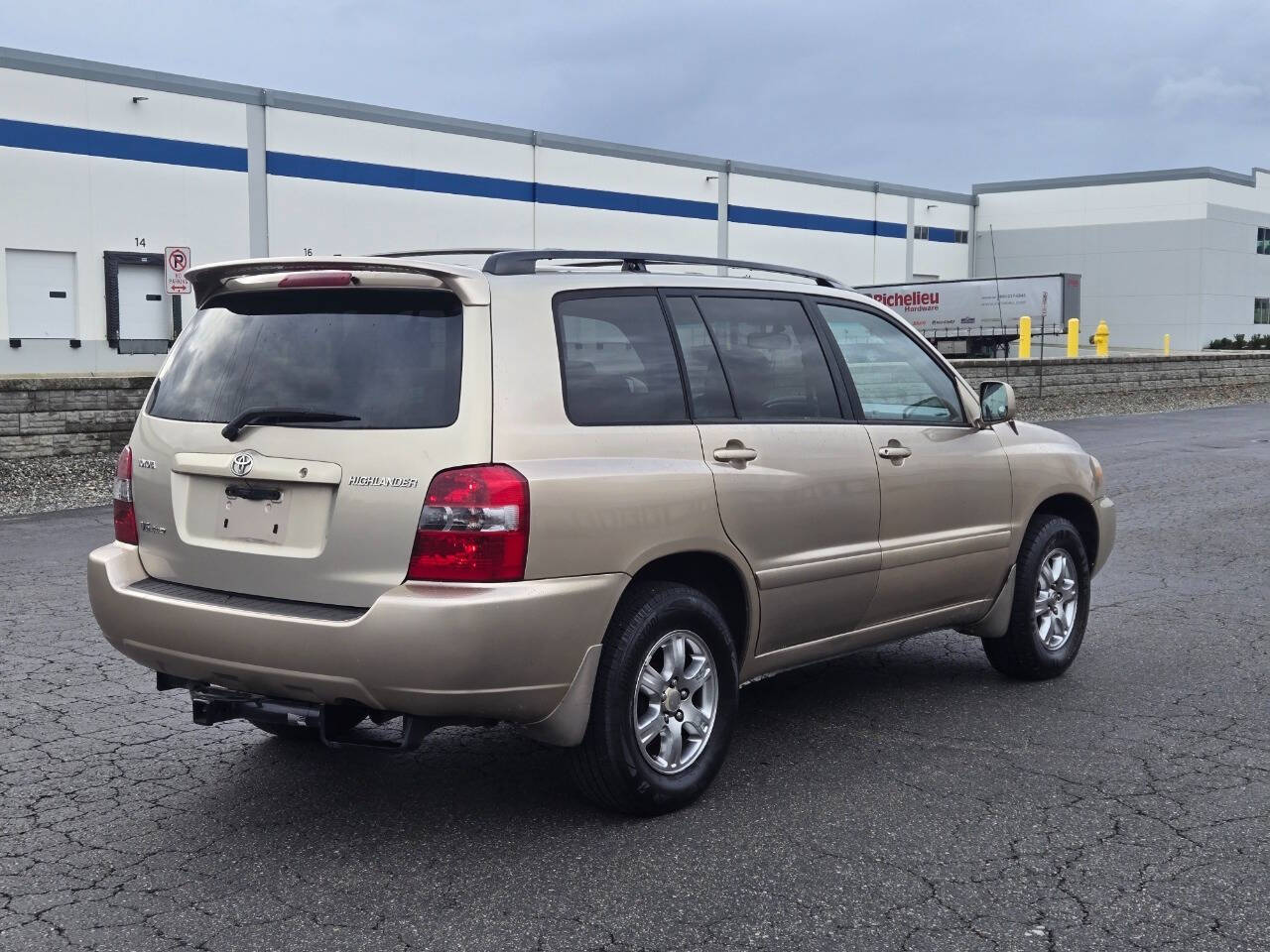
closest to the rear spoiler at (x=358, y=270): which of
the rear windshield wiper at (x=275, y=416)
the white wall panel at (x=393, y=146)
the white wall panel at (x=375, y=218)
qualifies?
the rear windshield wiper at (x=275, y=416)

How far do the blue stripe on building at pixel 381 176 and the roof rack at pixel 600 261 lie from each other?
29.5m

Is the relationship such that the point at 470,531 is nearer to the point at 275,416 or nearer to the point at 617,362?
the point at 275,416

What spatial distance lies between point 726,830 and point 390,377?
1697mm

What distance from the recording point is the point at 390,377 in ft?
13.0

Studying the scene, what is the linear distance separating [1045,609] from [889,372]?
1377mm

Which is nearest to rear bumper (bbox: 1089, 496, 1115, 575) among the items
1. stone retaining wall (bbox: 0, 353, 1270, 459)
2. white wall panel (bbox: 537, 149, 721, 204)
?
stone retaining wall (bbox: 0, 353, 1270, 459)

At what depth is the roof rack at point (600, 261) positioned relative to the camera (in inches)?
165

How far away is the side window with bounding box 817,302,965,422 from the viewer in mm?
5242

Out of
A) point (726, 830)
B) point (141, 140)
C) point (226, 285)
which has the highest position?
point (141, 140)

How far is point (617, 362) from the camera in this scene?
170 inches

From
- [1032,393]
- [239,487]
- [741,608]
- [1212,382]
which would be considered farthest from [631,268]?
[1212,382]

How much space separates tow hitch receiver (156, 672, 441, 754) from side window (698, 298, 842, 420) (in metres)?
1.56

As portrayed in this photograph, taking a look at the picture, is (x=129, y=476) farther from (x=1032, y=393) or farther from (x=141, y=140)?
(x=141, y=140)

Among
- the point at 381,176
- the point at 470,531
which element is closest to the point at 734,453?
the point at 470,531
